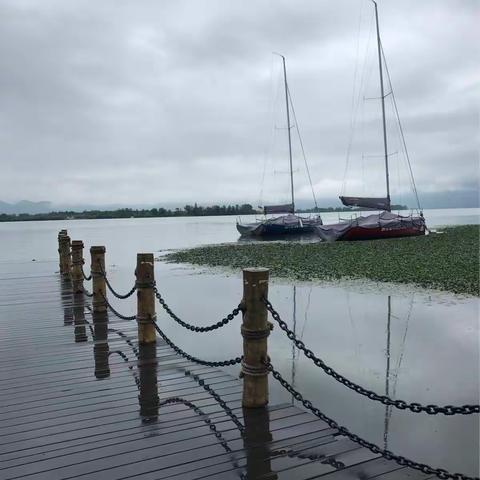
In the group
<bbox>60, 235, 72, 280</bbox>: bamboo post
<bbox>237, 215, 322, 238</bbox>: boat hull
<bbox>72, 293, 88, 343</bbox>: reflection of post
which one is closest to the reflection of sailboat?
<bbox>72, 293, 88, 343</bbox>: reflection of post

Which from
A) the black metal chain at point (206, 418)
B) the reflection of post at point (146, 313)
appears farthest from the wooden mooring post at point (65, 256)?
the black metal chain at point (206, 418)

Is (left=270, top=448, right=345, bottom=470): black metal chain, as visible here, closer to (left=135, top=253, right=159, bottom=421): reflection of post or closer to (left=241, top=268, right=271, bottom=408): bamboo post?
(left=241, top=268, right=271, bottom=408): bamboo post

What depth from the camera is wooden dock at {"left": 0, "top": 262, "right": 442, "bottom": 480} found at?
3.46 m

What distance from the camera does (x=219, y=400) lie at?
15.7ft

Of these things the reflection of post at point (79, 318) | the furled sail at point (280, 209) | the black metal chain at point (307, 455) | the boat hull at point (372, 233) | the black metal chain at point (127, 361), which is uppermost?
the furled sail at point (280, 209)

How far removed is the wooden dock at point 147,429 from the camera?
3.46m

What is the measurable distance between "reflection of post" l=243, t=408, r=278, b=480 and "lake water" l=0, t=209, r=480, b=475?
1.44 metres

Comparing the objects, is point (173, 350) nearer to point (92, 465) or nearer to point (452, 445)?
point (92, 465)

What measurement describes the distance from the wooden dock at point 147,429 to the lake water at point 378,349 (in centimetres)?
125

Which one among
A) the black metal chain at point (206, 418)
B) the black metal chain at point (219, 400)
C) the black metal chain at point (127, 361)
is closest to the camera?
the black metal chain at point (206, 418)

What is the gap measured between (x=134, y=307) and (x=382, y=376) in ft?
25.6

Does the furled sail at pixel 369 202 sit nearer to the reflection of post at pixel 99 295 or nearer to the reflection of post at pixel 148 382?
the reflection of post at pixel 99 295

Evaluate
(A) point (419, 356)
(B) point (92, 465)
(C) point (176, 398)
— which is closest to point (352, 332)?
(A) point (419, 356)

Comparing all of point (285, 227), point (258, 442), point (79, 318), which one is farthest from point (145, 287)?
point (285, 227)
